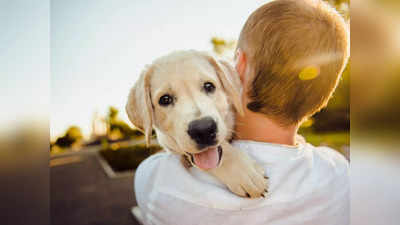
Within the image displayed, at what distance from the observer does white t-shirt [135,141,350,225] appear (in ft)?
4.34

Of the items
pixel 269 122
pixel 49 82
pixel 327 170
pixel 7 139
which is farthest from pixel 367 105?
pixel 7 139

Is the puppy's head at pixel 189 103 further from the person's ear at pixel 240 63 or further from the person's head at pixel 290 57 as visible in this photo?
the person's head at pixel 290 57

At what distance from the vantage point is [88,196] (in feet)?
11.4

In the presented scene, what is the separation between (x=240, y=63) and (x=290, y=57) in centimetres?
30

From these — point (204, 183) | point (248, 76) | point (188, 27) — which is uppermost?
point (188, 27)

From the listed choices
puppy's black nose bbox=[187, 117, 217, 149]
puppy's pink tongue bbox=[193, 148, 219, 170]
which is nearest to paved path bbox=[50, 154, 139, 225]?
puppy's pink tongue bbox=[193, 148, 219, 170]

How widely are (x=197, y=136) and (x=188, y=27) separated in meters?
1.34

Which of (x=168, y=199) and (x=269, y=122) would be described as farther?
(x=269, y=122)

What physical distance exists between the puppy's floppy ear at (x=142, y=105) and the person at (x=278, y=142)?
245mm

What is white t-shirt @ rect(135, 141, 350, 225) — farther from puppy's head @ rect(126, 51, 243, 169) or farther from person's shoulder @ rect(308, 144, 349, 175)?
puppy's head @ rect(126, 51, 243, 169)

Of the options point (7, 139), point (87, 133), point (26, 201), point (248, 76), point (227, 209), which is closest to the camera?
point (227, 209)

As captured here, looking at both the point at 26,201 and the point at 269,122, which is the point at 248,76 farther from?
the point at 26,201

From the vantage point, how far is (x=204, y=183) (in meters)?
1.34

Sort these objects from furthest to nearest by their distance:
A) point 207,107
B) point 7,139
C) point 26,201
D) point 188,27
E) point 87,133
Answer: point 87,133 → point 188,27 → point 26,201 → point 7,139 → point 207,107
